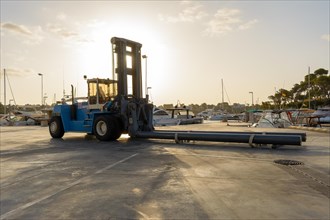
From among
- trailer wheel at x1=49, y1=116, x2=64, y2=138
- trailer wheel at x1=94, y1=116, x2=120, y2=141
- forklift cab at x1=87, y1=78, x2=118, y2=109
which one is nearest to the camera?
trailer wheel at x1=94, y1=116, x2=120, y2=141

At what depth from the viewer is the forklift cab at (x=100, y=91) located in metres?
15.5

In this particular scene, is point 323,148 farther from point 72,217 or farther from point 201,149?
point 72,217

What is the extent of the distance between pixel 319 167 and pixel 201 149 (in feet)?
13.9

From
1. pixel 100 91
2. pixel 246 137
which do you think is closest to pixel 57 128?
pixel 100 91

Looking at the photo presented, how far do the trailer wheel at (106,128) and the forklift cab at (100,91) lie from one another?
3.29 ft

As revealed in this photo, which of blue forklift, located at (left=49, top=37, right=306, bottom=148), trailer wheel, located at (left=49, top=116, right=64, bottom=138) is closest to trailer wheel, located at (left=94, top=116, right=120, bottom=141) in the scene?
blue forklift, located at (left=49, top=37, right=306, bottom=148)

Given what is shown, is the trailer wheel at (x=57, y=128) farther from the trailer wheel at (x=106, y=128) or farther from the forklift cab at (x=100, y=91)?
the trailer wheel at (x=106, y=128)

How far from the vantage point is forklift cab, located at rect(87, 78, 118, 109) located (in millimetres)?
15477

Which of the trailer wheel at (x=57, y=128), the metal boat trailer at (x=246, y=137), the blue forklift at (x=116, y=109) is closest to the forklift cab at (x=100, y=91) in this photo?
the blue forklift at (x=116, y=109)

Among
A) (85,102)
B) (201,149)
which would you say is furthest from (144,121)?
(201,149)

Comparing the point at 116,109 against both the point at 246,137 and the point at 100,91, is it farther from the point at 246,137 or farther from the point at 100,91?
the point at 246,137

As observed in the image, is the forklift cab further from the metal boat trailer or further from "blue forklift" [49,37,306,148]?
the metal boat trailer

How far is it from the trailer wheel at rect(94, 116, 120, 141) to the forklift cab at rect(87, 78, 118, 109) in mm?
1001

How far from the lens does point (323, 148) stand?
1105cm
